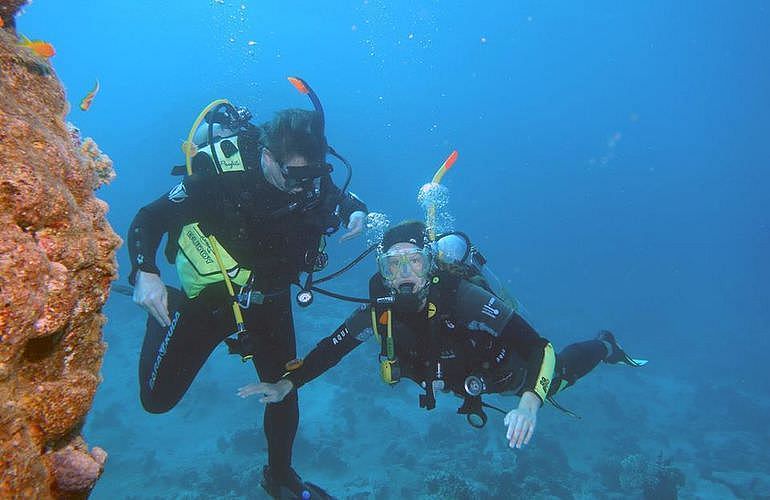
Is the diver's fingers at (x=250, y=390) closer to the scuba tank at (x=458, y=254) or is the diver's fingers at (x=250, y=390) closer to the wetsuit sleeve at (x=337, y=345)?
the wetsuit sleeve at (x=337, y=345)

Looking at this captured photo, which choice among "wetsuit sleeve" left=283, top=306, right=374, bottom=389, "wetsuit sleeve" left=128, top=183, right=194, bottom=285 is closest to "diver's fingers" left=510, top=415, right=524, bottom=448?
"wetsuit sleeve" left=283, top=306, right=374, bottom=389

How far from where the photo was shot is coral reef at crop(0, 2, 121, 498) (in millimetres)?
1189

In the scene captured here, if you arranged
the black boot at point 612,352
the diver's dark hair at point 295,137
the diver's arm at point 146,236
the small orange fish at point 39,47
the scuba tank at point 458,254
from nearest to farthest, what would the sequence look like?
the small orange fish at point 39,47 → the diver's arm at point 146,236 → the diver's dark hair at point 295,137 → the scuba tank at point 458,254 → the black boot at point 612,352

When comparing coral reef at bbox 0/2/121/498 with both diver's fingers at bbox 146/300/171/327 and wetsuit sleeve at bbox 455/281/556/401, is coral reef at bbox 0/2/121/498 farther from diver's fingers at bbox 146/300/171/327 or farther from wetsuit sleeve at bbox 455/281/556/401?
wetsuit sleeve at bbox 455/281/556/401

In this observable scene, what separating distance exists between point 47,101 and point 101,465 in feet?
5.02

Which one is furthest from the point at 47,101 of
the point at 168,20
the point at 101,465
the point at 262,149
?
the point at 168,20

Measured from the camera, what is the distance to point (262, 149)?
4395 millimetres

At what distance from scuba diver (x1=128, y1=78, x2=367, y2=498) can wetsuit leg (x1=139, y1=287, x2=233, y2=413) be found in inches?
0.4

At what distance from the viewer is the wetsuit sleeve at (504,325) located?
14.7ft

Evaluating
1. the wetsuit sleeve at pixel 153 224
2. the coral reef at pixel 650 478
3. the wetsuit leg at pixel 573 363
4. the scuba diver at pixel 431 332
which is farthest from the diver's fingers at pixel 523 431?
the coral reef at pixel 650 478

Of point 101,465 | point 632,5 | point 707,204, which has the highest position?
point 632,5

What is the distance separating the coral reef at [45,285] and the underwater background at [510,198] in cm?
74

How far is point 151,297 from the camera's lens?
3.68 metres

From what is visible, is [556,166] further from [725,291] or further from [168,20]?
[168,20]
